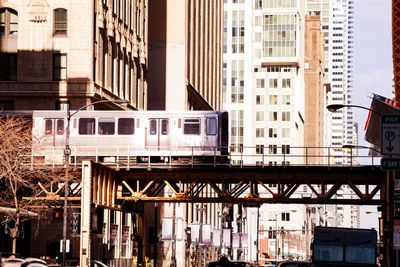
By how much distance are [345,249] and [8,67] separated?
132ft

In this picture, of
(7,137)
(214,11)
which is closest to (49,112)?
(7,137)

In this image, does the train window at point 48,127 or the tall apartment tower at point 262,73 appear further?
the tall apartment tower at point 262,73

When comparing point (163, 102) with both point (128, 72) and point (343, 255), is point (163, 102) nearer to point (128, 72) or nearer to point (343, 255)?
point (128, 72)

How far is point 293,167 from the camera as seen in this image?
57.4 m

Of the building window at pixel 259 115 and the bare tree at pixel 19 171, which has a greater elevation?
the building window at pixel 259 115

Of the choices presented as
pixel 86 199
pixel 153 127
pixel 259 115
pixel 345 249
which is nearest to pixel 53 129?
pixel 153 127

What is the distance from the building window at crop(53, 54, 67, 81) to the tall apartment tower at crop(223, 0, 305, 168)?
10991 centimetres

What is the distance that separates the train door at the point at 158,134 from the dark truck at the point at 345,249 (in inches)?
989

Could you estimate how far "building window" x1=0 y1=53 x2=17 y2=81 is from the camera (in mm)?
68312

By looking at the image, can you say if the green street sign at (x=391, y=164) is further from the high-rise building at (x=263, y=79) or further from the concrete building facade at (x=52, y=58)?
the high-rise building at (x=263, y=79)

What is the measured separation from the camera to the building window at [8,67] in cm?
6831

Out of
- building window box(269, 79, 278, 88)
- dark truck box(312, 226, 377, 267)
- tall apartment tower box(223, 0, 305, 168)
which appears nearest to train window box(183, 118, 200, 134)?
dark truck box(312, 226, 377, 267)

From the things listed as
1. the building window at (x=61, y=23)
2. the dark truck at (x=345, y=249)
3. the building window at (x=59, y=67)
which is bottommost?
the dark truck at (x=345, y=249)

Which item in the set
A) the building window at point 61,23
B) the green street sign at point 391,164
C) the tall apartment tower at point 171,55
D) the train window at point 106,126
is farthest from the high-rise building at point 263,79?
the green street sign at point 391,164
